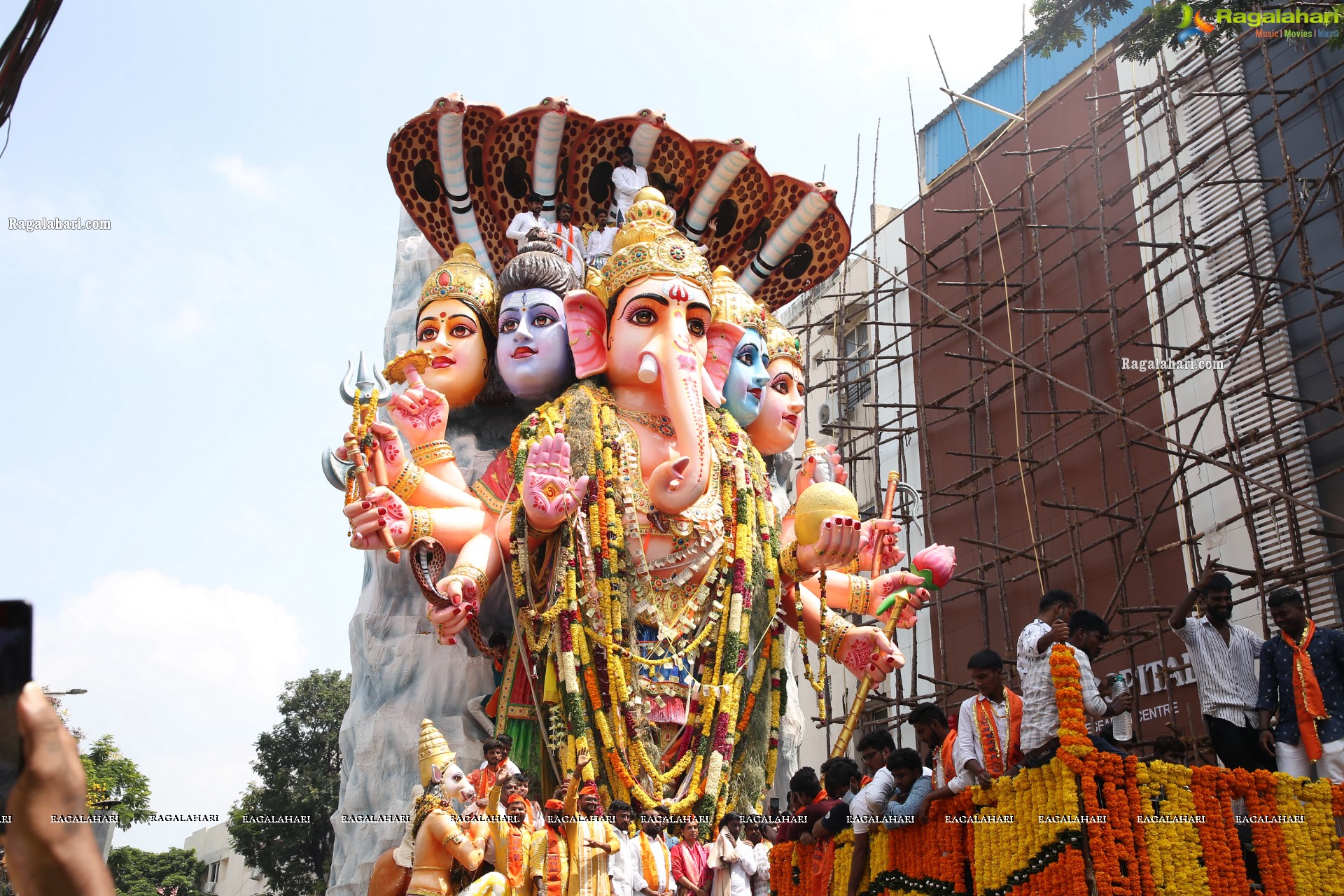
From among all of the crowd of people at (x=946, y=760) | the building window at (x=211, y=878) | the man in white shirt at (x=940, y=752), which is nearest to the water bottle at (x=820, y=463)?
the crowd of people at (x=946, y=760)

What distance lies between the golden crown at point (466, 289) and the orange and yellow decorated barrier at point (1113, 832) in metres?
4.98

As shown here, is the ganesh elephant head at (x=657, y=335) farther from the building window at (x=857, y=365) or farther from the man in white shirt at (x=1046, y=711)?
the building window at (x=857, y=365)

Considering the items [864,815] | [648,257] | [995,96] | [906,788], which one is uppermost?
[995,96]

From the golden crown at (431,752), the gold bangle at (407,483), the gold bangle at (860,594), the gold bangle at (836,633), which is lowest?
the golden crown at (431,752)

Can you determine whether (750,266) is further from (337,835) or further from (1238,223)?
(337,835)

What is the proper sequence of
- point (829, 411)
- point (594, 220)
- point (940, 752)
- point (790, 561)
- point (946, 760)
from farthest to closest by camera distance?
1. point (829, 411)
2. point (594, 220)
3. point (790, 561)
4. point (940, 752)
5. point (946, 760)

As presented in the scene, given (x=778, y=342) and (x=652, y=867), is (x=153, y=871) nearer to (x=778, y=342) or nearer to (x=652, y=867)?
(x=778, y=342)

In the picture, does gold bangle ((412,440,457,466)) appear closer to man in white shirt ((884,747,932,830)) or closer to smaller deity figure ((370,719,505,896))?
smaller deity figure ((370,719,505,896))

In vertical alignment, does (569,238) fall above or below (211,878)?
above

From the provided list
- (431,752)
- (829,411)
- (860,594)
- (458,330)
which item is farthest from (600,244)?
(829,411)

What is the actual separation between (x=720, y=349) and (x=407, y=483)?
7.46 feet

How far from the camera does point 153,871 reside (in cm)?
2284

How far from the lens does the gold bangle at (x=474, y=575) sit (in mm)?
7383

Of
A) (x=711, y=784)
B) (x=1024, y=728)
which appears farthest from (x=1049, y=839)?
(x=711, y=784)
